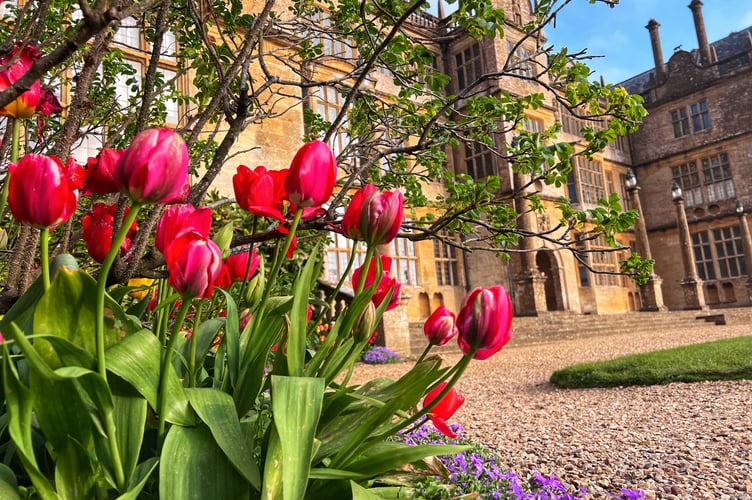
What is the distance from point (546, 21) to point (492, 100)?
1.40ft

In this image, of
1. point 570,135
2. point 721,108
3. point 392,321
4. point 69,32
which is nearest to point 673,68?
point 721,108

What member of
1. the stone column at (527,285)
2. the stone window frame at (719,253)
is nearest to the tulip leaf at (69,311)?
the stone column at (527,285)

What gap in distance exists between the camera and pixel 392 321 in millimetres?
8016

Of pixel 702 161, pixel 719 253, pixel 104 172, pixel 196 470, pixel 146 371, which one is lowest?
pixel 196 470

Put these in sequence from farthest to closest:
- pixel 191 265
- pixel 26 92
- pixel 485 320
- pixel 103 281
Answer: pixel 26 92, pixel 485 320, pixel 191 265, pixel 103 281

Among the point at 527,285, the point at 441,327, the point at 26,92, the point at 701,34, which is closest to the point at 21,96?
the point at 26,92

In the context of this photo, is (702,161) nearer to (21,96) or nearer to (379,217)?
(379,217)

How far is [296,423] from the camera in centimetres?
72

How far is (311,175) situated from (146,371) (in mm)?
408

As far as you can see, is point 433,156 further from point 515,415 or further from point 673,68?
point 673,68

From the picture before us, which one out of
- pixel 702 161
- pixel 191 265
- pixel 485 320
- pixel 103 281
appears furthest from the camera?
pixel 702 161

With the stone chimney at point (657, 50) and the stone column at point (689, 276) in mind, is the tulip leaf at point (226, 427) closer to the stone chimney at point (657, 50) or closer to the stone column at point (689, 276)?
the stone column at point (689, 276)

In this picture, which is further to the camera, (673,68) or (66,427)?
(673,68)

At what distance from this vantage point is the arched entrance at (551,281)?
1424 centimetres
